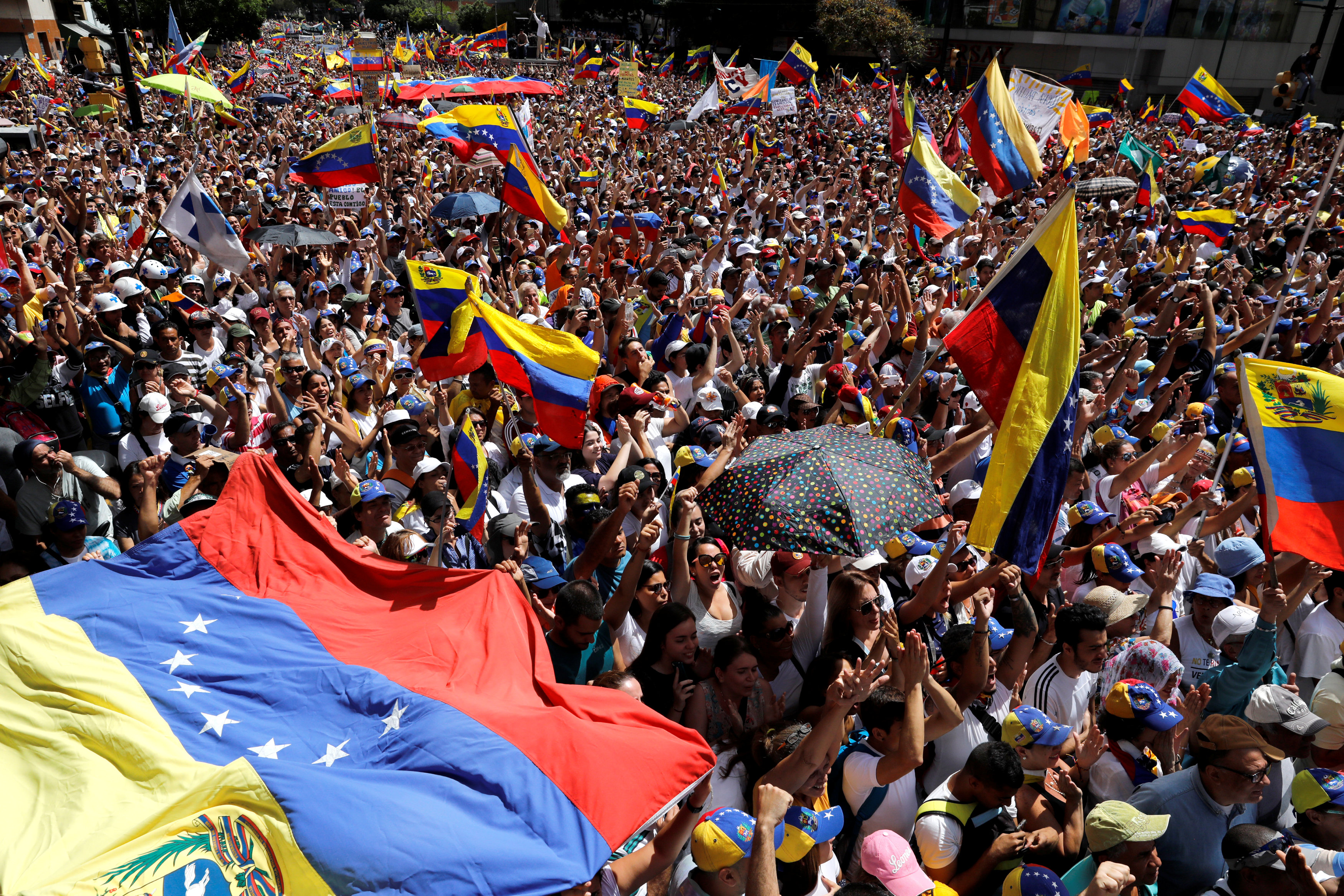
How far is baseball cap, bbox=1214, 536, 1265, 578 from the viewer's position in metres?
5.06

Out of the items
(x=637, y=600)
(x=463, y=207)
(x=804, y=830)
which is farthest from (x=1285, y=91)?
(x=804, y=830)

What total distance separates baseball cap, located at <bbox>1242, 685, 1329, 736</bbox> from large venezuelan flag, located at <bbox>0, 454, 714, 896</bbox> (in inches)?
101

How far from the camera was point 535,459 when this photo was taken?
536 cm

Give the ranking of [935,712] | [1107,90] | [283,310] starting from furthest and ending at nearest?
[1107,90], [283,310], [935,712]

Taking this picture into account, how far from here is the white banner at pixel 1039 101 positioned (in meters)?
15.3

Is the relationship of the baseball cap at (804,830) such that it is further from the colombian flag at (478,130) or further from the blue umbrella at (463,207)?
the blue umbrella at (463,207)

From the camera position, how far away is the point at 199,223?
8.61m

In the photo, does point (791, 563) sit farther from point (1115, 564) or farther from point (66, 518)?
point (66, 518)

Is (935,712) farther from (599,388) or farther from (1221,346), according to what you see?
(1221,346)

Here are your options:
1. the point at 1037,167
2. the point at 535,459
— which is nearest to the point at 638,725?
the point at 535,459

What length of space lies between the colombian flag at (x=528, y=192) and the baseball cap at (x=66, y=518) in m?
6.57

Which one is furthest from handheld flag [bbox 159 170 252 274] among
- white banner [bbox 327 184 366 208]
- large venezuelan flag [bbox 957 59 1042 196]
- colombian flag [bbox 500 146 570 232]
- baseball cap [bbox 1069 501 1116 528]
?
large venezuelan flag [bbox 957 59 1042 196]

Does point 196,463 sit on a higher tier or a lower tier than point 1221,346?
higher

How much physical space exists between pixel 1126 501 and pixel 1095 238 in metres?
8.99
